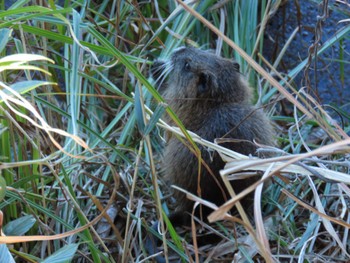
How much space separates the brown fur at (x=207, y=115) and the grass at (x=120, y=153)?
0.10 m

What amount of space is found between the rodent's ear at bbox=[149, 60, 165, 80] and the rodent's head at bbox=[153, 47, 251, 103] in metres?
0.01

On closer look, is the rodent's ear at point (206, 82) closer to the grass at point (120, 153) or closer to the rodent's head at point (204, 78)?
the rodent's head at point (204, 78)

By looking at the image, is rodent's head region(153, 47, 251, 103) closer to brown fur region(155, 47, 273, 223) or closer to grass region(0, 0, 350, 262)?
brown fur region(155, 47, 273, 223)

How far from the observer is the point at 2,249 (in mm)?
1463

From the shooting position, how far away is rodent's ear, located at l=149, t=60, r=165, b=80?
108 inches

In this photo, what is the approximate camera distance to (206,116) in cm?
243

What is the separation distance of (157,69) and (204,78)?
0.27 m

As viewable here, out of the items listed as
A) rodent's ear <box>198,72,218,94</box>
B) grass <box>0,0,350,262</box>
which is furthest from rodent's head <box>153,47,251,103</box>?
grass <box>0,0,350,262</box>

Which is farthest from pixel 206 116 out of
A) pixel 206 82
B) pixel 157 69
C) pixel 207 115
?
pixel 157 69

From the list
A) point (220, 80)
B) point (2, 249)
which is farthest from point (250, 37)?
point (2, 249)

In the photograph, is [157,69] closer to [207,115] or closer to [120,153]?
[207,115]

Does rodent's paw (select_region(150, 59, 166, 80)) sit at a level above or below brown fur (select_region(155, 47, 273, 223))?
above

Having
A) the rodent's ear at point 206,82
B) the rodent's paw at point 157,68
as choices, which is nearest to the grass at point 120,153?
the rodent's paw at point 157,68

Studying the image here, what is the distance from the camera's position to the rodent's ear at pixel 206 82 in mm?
2533
